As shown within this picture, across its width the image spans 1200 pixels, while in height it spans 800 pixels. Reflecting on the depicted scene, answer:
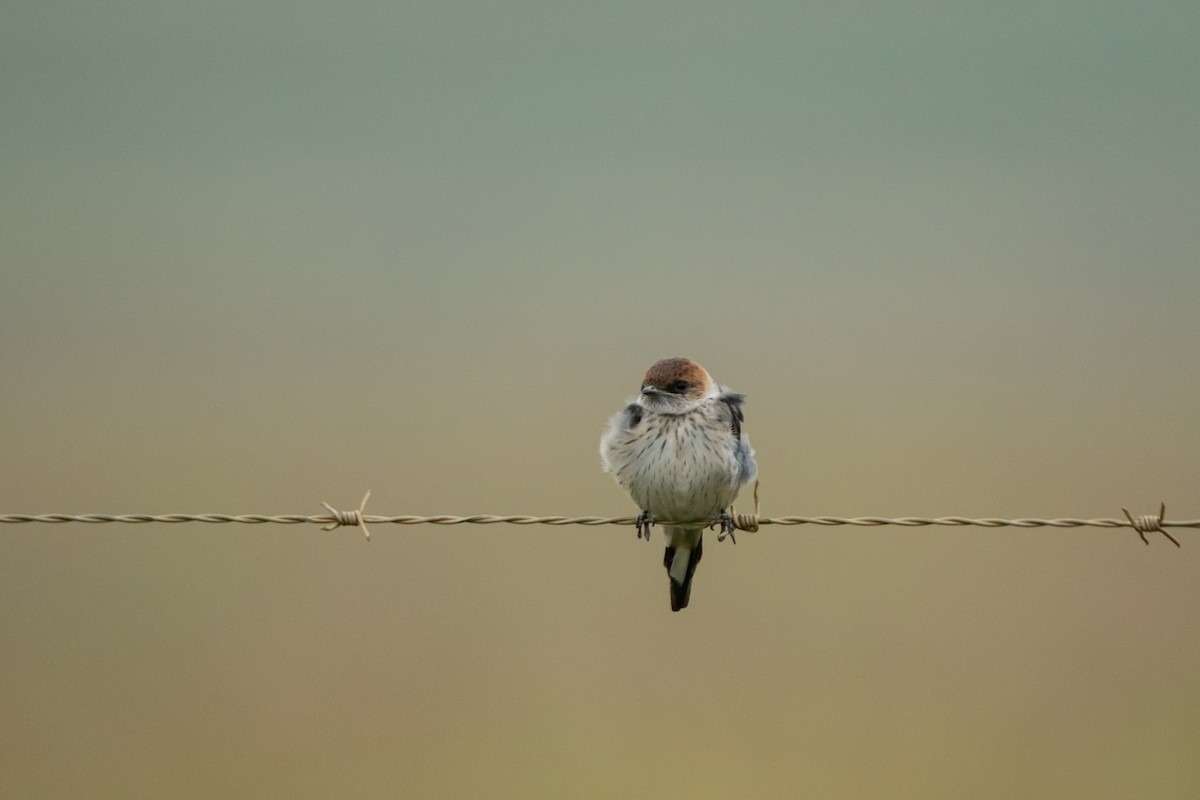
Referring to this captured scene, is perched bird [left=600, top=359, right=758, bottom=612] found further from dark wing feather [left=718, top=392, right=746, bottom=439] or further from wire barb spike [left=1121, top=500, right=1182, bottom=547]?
wire barb spike [left=1121, top=500, right=1182, bottom=547]

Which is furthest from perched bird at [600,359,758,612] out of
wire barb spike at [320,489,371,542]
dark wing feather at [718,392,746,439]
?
wire barb spike at [320,489,371,542]

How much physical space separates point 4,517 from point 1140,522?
3.75 meters

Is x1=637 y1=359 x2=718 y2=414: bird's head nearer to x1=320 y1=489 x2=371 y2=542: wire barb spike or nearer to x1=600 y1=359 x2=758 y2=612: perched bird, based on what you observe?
x1=600 y1=359 x2=758 y2=612: perched bird

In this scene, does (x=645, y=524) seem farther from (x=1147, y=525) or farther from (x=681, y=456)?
(x=1147, y=525)

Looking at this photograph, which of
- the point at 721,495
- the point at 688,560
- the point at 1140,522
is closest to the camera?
the point at 1140,522

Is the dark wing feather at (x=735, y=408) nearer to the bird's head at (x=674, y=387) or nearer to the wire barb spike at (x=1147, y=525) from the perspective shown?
the bird's head at (x=674, y=387)

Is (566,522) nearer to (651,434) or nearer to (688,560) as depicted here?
(651,434)

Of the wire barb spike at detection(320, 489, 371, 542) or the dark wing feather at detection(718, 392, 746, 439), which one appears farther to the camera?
the dark wing feather at detection(718, 392, 746, 439)

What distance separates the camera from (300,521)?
353 cm

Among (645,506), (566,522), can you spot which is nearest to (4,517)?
(566,522)

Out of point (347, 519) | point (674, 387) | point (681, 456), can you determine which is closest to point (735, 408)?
point (674, 387)

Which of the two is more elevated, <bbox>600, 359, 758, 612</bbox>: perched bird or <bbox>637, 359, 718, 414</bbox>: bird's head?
<bbox>637, 359, 718, 414</bbox>: bird's head

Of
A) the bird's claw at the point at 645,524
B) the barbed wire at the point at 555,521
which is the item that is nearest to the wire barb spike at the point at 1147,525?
the barbed wire at the point at 555,521

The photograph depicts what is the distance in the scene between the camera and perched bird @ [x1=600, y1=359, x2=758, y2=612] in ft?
14.4
